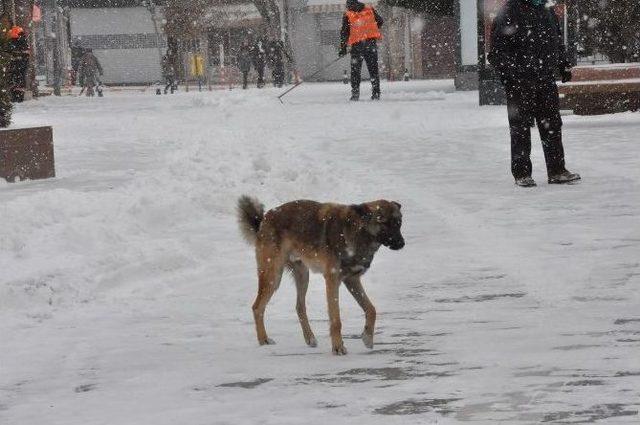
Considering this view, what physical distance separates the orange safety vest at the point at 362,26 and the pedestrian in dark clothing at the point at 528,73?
15727 mm

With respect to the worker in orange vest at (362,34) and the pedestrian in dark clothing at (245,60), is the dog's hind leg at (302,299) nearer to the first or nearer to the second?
the worker in orange vest at (362,34)

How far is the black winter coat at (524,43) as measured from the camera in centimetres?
1138

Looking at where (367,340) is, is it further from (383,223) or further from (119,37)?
(119,37)

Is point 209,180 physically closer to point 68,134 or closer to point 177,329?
point 177,329

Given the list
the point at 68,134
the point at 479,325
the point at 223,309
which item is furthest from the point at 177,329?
the point at 68,134

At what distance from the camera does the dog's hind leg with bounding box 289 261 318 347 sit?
574 cm

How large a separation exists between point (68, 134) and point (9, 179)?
299 inches

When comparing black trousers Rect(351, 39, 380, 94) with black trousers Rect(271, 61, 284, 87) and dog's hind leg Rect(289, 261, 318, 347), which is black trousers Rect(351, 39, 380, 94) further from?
dog's hind leg Rect(289, 261, 318, 347)

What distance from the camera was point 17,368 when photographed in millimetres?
5523

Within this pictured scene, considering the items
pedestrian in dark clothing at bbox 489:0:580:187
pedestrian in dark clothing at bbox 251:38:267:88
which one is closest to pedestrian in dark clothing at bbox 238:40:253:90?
pedestrian in dark clothing at bbox 251:38:267:88

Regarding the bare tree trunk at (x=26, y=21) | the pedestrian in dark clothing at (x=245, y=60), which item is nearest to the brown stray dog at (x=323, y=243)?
the bare tree trunk at (x=26, y=21)

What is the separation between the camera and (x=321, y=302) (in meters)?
6.84

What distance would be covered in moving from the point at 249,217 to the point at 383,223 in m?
0.77

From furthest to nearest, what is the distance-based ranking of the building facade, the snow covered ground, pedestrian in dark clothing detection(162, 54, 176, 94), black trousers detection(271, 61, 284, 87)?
the building facade → black trousers detection(271, 61, 284, 87) → pedestrian in dark clothing detection(162, 54, 176, 94) → the snow covered ground
